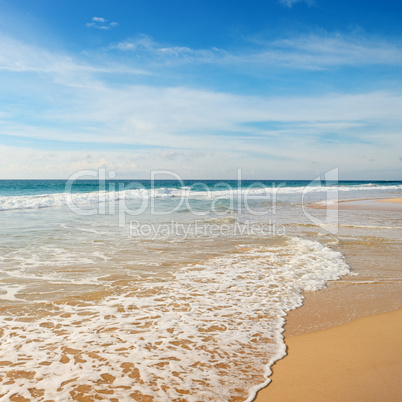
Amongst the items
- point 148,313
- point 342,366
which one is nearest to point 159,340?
point 148,313

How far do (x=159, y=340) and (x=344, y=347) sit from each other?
2138mm

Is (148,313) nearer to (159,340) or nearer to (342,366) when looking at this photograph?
(159,340)

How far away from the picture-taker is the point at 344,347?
11.8 feet

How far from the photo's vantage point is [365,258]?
7766 millimetres

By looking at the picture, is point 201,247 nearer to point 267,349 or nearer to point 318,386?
point 267,349

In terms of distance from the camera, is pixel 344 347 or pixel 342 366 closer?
pixel 342 366

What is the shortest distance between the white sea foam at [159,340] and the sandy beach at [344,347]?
22 centimetres

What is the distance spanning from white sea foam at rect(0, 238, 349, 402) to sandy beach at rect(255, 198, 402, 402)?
8.6 inches

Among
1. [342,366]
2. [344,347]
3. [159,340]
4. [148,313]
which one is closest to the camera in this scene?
[342,366]

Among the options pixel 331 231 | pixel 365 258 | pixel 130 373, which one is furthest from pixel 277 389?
pixel 331 231

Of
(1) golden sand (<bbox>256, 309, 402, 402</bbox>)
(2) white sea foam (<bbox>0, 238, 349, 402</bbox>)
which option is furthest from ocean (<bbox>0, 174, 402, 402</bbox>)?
(1) golden sand (<bbox>256, 309, 402, 402</bbox>)

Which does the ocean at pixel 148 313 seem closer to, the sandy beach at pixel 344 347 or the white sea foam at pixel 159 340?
the white sea foam at pixel 159 340

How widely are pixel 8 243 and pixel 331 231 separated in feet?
36.0

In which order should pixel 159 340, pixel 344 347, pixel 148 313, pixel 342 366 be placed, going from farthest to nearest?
pixel 148 313
pixel 159 340
pixel 344 347
pixel 342 366
